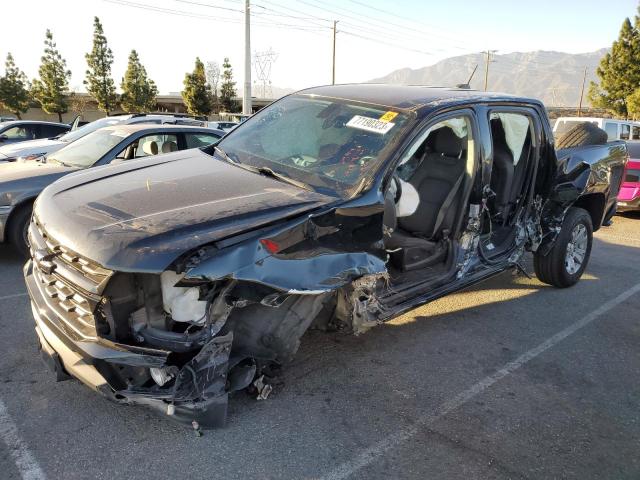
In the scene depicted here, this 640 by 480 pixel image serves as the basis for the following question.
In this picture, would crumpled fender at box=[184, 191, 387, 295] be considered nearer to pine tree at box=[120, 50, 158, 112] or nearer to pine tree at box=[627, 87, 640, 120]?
pine tree at box=[627, 87, 640, 120]

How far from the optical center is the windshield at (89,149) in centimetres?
598

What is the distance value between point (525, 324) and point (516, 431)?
174cm

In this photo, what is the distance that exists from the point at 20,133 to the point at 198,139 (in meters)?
8.07

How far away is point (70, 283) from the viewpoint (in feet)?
8.11

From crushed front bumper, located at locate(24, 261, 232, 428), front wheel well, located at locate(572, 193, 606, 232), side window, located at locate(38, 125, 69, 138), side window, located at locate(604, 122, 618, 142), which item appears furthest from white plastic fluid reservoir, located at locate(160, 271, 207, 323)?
side window, located at locate(604, 122, 618, 142)

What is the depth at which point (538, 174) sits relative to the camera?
4699 mm

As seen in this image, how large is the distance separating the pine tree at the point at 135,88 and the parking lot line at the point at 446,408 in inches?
1833

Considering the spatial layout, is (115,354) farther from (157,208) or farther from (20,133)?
(20,133)

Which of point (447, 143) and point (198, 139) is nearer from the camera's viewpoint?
point (447, 143)

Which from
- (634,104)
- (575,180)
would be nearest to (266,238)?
(575,180)

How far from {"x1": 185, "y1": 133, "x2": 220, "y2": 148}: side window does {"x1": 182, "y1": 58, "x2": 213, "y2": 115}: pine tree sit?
4121 centimetres

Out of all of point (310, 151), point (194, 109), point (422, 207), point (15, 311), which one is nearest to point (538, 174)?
point (422, 207)

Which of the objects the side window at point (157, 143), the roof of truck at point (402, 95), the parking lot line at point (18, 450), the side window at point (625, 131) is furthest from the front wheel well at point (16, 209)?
the side window at point (625, 131)

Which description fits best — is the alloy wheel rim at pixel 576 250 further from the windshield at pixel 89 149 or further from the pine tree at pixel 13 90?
the pine tree at pixel 13 90
